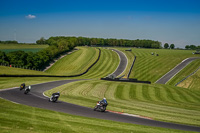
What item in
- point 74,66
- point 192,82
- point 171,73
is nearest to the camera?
point 192,82

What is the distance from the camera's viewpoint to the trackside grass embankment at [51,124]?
13830 mm

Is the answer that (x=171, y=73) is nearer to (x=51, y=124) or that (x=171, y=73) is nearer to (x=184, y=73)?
(x=184, y=73)

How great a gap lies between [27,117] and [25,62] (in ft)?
370

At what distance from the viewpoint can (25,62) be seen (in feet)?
401

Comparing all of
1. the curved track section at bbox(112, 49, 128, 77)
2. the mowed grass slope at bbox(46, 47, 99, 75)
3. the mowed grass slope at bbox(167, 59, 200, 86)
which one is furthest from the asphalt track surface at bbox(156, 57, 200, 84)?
the mowed grass slope at bbox(46, 47, 99, 75)

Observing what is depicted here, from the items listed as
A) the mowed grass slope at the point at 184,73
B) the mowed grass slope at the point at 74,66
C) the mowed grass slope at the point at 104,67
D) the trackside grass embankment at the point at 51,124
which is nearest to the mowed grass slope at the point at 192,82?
the mowed grass slope at the point at 184,73

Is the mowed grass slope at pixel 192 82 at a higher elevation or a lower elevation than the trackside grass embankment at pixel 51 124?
lower

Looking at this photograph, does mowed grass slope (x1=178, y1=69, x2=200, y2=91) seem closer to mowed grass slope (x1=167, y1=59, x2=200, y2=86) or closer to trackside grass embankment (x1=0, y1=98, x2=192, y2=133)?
mowed grass slope (x1=167, y1=59, x2=200, y2=86)

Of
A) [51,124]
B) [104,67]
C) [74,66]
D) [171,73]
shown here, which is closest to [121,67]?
[104,67]

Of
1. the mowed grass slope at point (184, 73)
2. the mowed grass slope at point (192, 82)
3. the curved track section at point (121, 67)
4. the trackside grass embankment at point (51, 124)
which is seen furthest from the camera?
the curved track section at point (121, 67)

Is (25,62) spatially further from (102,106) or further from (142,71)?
(102,106)

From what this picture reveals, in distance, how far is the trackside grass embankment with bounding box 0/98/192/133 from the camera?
13.8m

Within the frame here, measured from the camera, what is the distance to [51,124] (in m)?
15.2

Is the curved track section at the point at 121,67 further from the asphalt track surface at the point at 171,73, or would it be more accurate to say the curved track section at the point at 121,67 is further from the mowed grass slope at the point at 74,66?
the asphalt track surface at the point at 171,73
